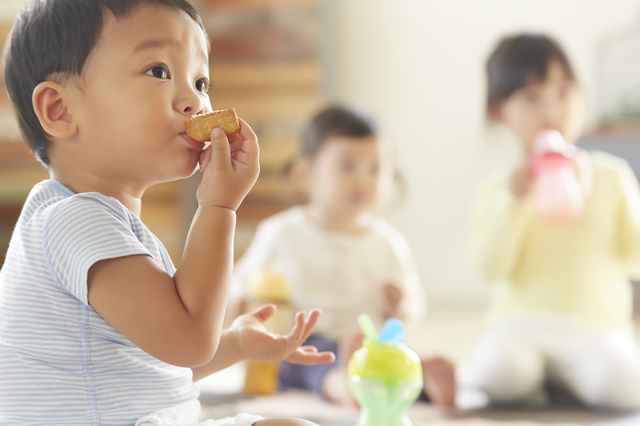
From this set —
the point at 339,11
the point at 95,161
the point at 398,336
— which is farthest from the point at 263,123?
the point at 95,161

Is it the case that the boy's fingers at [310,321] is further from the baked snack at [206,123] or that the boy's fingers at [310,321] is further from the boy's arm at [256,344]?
the baked snack at [206,123]

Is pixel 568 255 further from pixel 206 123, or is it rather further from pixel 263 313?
pixel 206 123

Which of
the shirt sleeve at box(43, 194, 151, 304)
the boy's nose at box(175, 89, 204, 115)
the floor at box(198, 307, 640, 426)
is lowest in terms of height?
the floor at box(198, 307, 640, 426)

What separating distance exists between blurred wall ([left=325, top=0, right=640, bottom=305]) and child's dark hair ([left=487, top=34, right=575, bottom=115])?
3.99 feet

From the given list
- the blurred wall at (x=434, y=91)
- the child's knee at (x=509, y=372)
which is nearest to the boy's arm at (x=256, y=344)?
the child's knee at (x=509, y=372)

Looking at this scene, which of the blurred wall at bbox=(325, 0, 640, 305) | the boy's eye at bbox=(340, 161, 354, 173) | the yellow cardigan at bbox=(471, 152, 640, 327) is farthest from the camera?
the blurred wall at bbox=(325, 0, 640, 305)

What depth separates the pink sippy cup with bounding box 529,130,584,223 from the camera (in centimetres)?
130

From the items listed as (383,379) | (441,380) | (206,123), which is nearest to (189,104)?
(206,123)

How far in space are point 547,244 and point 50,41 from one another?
1066 millimetres

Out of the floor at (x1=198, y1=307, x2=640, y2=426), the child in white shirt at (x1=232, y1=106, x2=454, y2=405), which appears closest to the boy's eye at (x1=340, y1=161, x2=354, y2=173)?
the child in white shirt at (x1=232, y1=106, x2=454, y2=405)

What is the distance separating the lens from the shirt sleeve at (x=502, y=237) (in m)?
1.39

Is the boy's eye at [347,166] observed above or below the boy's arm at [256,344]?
above

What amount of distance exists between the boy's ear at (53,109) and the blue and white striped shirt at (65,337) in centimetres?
7

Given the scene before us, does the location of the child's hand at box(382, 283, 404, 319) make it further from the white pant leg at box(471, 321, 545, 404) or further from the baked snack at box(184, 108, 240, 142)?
the baked snack at box(184, 108, 240, 142)
